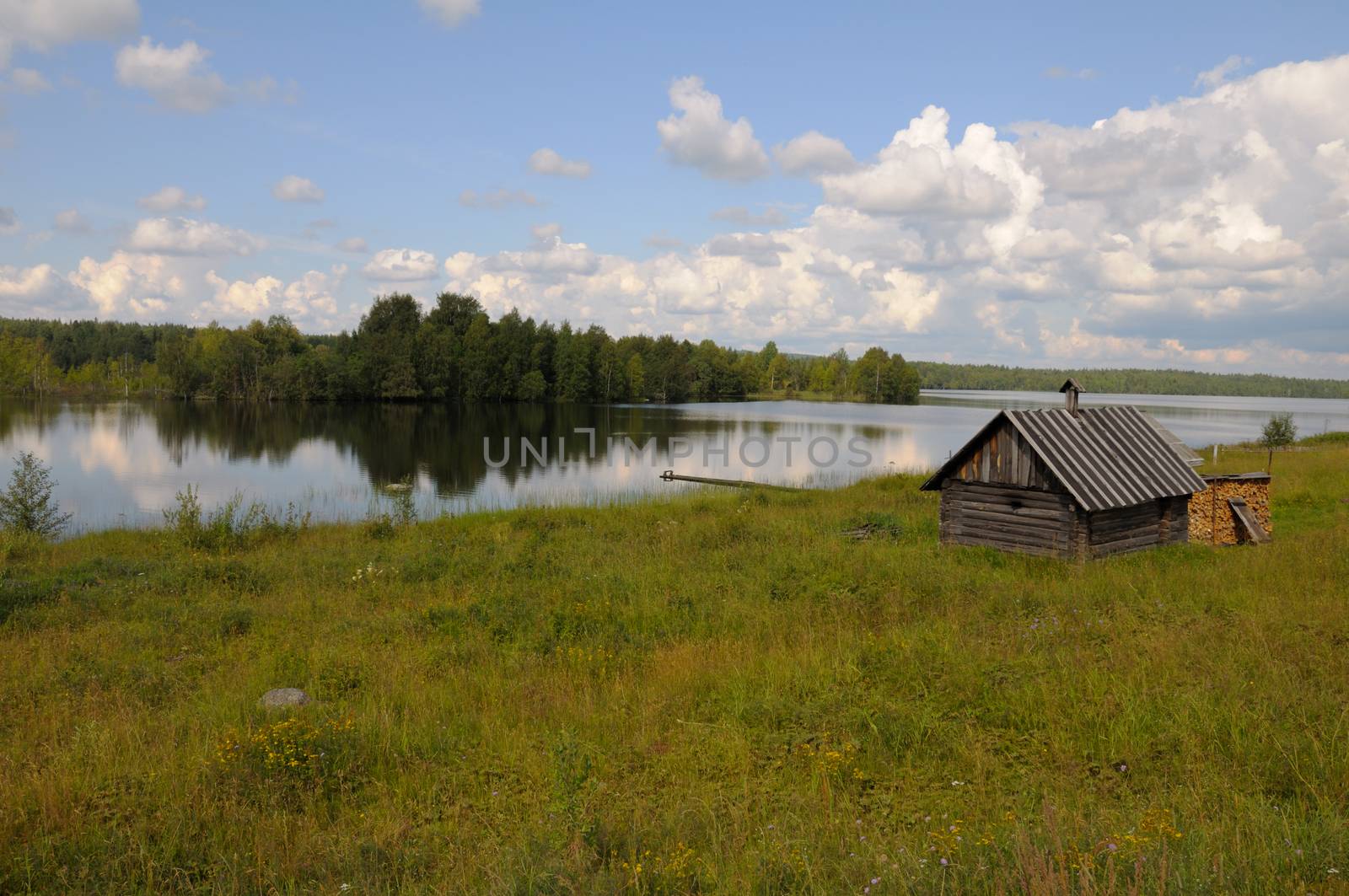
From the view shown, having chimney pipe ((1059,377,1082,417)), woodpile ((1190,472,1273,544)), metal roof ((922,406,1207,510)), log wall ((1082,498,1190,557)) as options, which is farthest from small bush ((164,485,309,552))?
woodpile ((1190,472,1273,544))

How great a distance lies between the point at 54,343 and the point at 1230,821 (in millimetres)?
175895

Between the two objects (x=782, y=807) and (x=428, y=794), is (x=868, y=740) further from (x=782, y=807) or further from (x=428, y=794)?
(x=428, y=794)

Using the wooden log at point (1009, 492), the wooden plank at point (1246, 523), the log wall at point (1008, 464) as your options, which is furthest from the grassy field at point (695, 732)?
the wooden plank at point (1246, 523)

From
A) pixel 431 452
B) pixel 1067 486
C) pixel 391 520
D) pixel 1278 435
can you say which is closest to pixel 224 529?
pixel 391 520

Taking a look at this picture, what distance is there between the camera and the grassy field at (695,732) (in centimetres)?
430

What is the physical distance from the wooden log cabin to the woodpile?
3.61ft

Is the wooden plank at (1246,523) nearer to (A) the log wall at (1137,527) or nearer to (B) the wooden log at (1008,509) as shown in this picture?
(A) the log wall at (1137,527)

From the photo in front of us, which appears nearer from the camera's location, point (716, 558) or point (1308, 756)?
point (1308, 756)

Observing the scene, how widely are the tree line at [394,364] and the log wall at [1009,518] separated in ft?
288

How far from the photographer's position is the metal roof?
13070 mm

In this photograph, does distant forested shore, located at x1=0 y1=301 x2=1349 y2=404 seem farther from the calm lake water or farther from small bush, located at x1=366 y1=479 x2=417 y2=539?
small bush, located at x1=366 y1=479 x2=417 y2=539

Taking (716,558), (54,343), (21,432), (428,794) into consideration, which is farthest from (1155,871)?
(54,343)

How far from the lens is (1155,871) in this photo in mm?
3613

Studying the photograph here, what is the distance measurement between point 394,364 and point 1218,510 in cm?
9176
